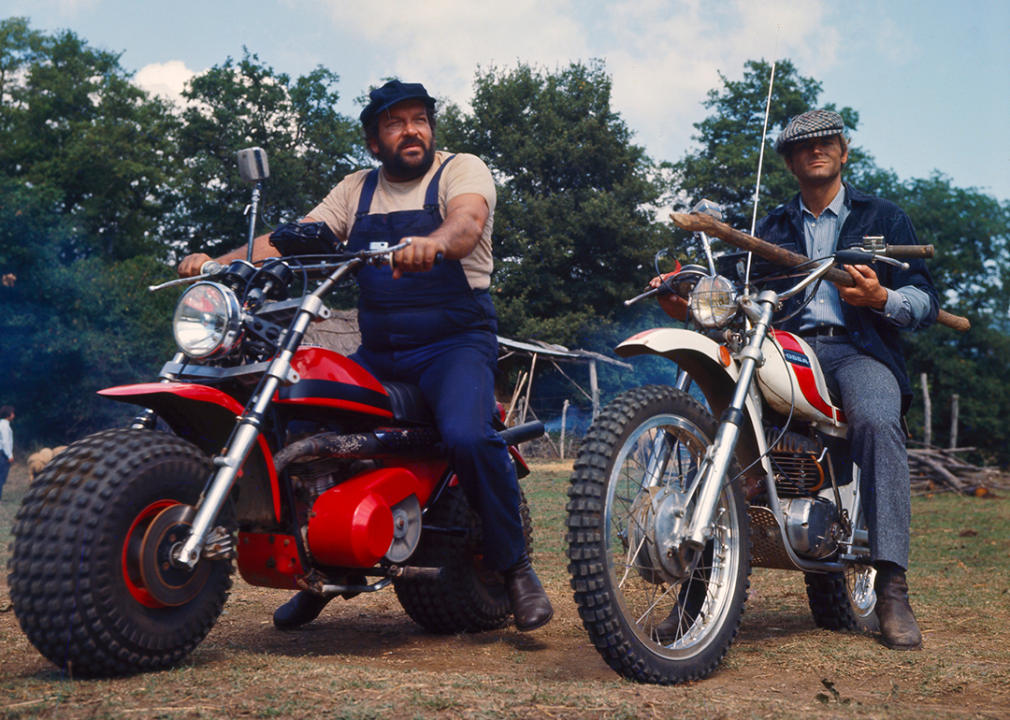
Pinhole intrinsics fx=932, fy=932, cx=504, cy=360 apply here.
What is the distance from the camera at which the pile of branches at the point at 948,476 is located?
17.5 metres

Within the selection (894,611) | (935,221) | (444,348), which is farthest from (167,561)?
(935,221)

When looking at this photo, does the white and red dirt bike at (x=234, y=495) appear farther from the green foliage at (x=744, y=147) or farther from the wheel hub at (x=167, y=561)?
the green foliage at (x=744, y=147)

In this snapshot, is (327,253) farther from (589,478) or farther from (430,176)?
(589,478)

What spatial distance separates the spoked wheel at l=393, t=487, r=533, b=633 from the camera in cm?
383

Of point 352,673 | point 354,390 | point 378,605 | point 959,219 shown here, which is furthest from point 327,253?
point 959,219

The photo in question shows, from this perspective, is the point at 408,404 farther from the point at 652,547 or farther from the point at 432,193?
the point at 652,547

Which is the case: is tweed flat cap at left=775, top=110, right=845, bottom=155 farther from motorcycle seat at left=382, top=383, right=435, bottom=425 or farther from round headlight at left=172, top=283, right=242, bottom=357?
round headlight at left=172, top=283, right=242, bottom=357

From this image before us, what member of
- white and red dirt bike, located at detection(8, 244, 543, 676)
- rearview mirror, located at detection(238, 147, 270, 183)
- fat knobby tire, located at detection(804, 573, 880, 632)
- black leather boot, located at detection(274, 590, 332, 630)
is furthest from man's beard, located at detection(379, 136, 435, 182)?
fat knobby tire, located at detection(804, 573, 880, 632)

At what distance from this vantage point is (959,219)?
133 ft

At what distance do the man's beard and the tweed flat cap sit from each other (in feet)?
5.45

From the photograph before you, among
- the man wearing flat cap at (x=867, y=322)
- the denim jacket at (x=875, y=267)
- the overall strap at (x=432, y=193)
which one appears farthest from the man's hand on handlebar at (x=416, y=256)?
the denim jacket at (x=875, y=267)

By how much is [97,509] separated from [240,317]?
75 cm

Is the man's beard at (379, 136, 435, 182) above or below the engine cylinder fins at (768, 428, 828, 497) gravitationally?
above

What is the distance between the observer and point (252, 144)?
36156mm
